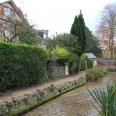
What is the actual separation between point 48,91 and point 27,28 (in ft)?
36.2

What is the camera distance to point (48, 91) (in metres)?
11.0

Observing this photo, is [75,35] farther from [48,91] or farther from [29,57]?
[48,91]

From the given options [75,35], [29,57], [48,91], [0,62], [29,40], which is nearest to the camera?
[0,62]

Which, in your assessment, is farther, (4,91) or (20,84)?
(20,84)

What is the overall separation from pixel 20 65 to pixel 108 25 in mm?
33258

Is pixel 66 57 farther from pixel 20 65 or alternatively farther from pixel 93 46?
pixel 93 46

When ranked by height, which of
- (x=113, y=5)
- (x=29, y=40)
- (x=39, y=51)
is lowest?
(x=39, y=51)

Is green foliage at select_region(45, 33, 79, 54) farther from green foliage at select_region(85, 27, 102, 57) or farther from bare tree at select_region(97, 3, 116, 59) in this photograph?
green foliage at select_region(85, 27, 102, 57)

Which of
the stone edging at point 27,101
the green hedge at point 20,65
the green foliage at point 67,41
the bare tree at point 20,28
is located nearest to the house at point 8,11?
the bare tree at point 20,28

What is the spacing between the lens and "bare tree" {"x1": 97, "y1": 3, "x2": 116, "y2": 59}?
40.8 metres

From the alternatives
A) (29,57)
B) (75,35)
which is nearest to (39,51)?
(29,57)

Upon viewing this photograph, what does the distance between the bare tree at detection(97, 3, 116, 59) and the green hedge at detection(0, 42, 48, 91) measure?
29488 millimetres

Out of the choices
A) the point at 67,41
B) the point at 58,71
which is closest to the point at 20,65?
the point at 58,71

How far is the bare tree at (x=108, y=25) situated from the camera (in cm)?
4083
